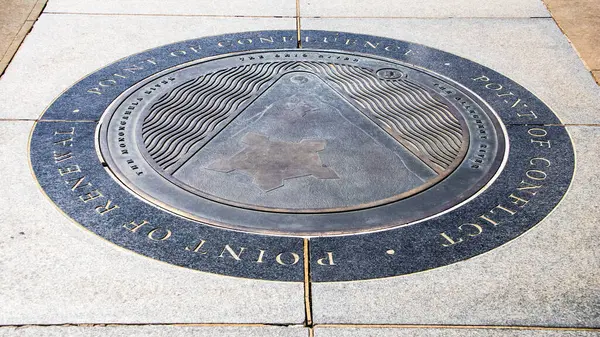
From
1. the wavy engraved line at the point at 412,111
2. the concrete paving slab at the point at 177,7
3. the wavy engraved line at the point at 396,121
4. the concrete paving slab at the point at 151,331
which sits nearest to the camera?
the concrete paving slab at the point at 151,331

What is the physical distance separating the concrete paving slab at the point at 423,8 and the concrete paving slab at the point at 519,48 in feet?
0.49

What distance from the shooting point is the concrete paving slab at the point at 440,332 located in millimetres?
3236

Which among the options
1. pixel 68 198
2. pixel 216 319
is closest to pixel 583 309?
pixel 216 319

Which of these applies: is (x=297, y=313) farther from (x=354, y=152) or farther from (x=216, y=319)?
(x=354, y=152)

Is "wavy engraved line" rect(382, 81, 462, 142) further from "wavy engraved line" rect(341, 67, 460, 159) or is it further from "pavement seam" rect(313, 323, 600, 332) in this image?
"pavement seam" rect(313, 323, 600, 332)

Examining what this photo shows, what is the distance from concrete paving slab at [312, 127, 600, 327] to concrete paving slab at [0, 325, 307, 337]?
0.22m

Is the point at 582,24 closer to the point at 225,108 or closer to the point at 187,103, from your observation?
the point at 225,108

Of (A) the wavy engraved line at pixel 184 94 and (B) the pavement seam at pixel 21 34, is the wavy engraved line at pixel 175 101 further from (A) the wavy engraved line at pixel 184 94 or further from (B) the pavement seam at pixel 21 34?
(B) the pavement seam at pixel 21 34

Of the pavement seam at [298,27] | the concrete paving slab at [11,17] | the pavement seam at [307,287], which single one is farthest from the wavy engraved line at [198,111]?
the concrete paving slab at [11,17]

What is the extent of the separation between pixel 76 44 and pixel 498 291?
159 inches

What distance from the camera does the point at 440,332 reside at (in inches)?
128

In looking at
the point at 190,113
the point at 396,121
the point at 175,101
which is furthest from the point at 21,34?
the point at 396,121

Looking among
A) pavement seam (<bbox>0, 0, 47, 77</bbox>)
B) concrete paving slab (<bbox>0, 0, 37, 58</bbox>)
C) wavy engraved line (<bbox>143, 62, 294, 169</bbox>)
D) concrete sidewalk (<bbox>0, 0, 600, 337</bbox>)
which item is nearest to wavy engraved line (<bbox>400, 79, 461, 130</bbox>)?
concrete sidewalk (<bbox>0, 0, 600, 337</bbox>)

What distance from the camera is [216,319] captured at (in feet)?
10.8
